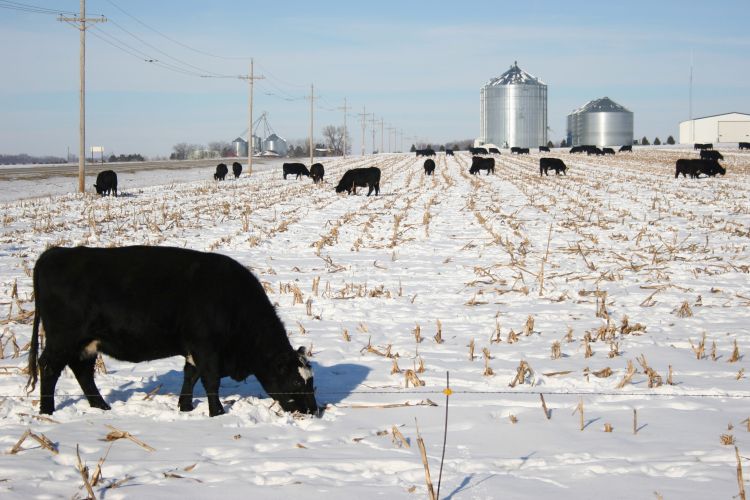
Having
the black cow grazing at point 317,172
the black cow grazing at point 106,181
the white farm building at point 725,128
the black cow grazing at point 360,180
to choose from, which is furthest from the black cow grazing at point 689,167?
the white farm building at point 725,128

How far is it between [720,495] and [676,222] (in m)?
15.6

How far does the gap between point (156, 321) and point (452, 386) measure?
2435mm

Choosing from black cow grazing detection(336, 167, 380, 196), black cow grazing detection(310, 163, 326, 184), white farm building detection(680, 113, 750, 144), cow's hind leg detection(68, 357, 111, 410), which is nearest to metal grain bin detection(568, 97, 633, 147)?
white farm building detection(680, 113, 750, 144)

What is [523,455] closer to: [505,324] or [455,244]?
[505,324]

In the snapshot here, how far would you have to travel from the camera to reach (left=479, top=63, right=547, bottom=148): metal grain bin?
163m

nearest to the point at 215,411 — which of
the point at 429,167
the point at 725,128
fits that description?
the point at 429,167

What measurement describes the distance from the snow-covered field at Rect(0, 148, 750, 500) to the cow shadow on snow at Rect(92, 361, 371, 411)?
0.03m

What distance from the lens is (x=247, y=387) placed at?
637 cm

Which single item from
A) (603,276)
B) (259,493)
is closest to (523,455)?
(259,493)

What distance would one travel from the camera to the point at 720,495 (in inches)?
155

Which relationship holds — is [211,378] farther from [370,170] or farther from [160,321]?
[370,170]

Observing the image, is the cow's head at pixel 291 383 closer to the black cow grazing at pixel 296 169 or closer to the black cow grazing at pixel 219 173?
the black cow grazing at pixel 219 173

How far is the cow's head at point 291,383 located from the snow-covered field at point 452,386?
0.44 ft

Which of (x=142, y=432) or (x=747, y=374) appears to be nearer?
(x=142, y=432)
